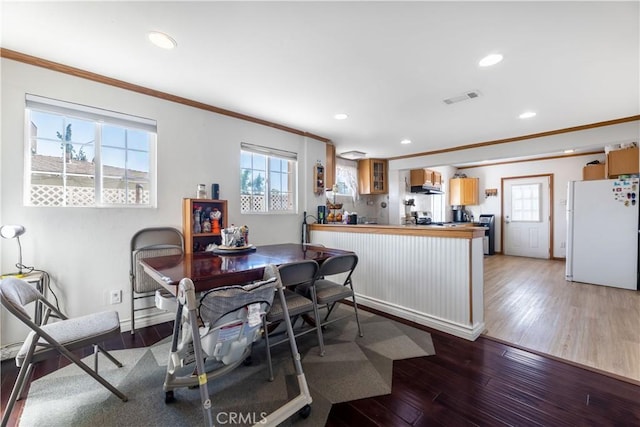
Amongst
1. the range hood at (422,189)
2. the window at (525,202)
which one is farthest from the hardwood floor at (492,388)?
the window at (525,202)

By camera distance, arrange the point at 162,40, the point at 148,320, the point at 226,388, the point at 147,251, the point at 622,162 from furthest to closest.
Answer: the point at 622,162 → the point at 148,320 → the point at 147,251 → the point at 162,40 → the point at 226,388

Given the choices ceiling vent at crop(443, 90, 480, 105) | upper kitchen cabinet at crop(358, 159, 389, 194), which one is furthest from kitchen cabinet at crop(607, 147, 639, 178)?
upper kitchen cabinet at crop(358, 159, 389, 194)

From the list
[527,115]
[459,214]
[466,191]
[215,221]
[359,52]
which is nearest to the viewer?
[359,52]

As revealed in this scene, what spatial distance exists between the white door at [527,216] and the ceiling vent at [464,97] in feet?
16.9

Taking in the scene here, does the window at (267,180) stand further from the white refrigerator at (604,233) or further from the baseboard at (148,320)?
the white refrigerator at (604,233)

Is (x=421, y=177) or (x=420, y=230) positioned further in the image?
(x=421, y=177)

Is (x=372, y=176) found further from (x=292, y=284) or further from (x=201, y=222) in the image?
(x=292, y=284)

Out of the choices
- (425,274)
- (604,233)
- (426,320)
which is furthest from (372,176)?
(604,233)

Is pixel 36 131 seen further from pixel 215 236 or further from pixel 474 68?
pixel 474 68

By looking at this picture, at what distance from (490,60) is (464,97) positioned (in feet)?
2.21

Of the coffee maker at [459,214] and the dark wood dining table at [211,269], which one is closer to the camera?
the dark wood dining table at [211,269]

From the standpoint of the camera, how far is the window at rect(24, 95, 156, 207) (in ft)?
7.09

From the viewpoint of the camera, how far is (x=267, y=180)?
3678 mm

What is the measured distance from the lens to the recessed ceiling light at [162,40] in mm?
1759
